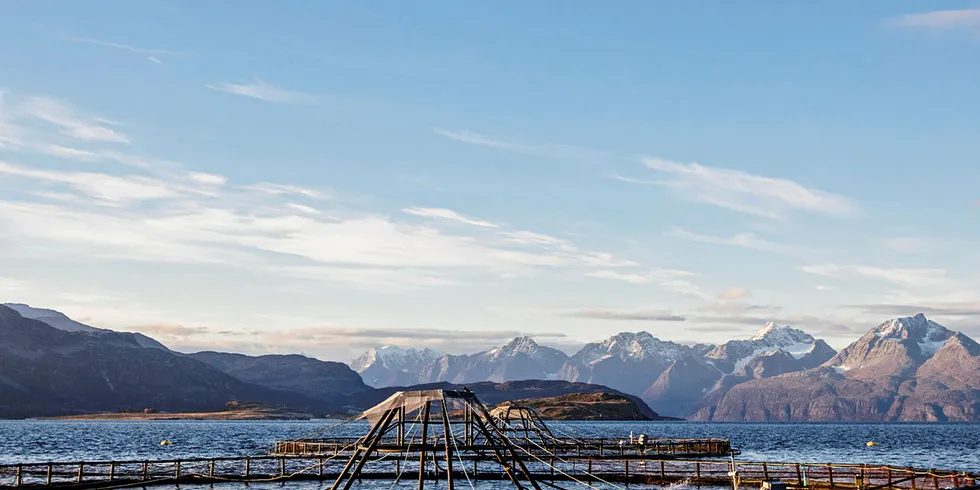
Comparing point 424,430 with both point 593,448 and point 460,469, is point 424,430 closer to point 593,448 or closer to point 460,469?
point 460,469

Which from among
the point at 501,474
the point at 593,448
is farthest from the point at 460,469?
the point at 593,448

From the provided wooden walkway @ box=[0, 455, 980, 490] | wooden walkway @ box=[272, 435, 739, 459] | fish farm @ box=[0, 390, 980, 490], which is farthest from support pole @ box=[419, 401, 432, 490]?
wooden walkway @ box=[272, 435, 739, 459]

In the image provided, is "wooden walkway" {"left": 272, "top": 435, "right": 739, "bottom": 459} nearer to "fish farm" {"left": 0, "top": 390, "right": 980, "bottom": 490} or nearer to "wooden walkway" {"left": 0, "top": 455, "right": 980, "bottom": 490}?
"fish farm" {"left": 0, "top": 390, "right": 980, "bottom": 490}

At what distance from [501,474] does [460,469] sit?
27.0ft

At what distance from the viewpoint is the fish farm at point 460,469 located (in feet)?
197

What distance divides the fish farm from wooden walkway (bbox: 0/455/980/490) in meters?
0.11

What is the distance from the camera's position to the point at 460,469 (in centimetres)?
10200

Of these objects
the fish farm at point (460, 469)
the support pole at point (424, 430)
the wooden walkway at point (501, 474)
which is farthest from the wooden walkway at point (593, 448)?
the support pole at point (424, 430)

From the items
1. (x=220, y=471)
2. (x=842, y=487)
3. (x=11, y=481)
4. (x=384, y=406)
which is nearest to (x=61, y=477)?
(x=11, y=481)

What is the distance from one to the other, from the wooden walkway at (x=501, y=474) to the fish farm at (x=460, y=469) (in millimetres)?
114

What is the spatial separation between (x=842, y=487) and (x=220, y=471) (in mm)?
58217

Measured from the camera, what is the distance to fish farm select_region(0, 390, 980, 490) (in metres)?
59.9

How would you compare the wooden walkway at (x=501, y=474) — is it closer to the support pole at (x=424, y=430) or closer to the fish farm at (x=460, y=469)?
the fish farm at (x=460, y=469)

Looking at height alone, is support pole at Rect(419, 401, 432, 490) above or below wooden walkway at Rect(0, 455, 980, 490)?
above
